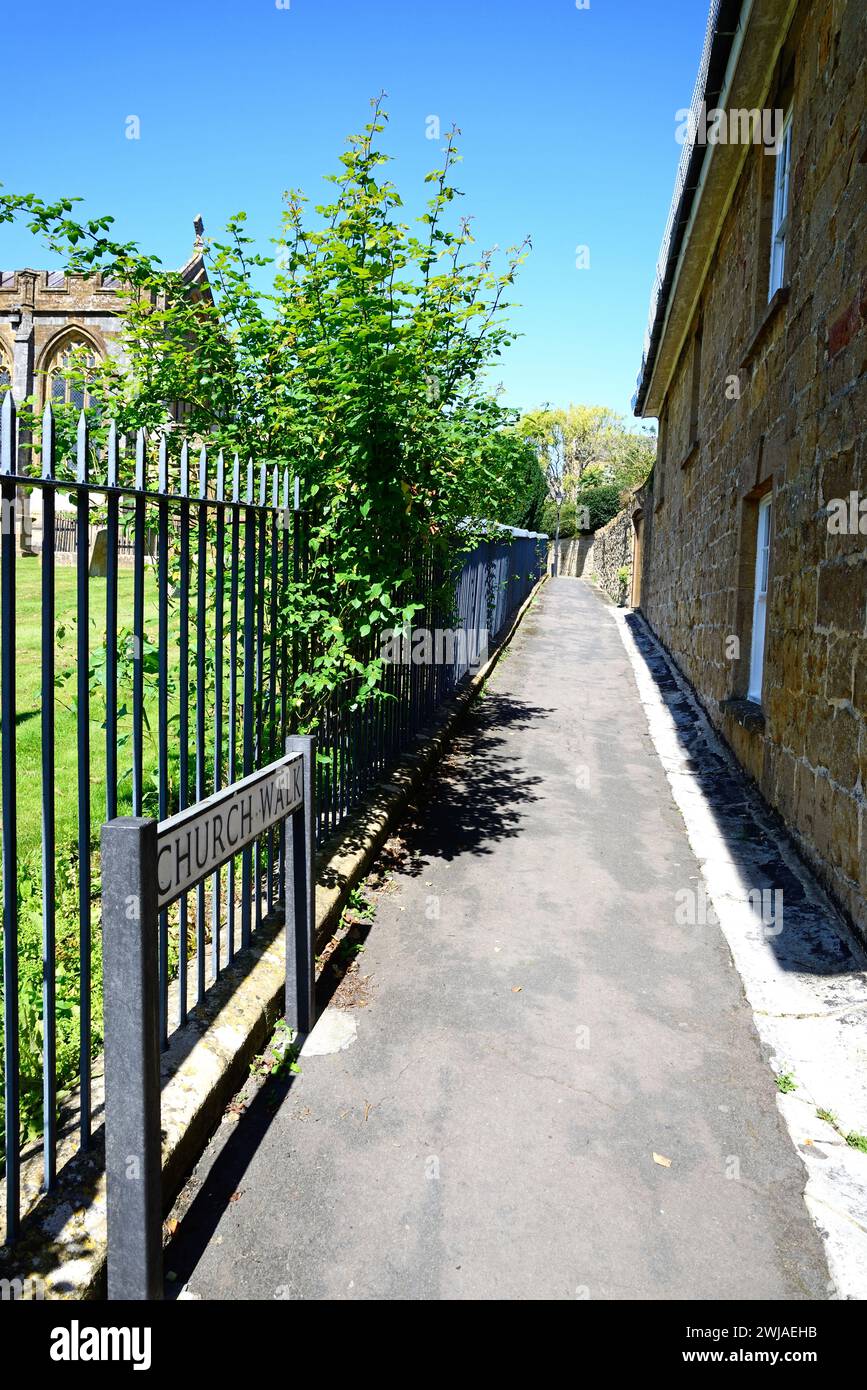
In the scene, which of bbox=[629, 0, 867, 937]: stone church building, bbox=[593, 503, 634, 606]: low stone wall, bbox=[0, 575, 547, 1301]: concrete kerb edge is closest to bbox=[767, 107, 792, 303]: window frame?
bbox=[629, 0, 867, 937]: stone church building

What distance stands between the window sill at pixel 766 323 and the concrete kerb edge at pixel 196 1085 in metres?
4.27

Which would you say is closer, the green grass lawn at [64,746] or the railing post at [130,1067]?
the railing post at [130,1067]

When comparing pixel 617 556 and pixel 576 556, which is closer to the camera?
pixel 617 556

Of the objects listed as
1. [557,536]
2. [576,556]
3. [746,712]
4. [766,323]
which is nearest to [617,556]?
[557,536]

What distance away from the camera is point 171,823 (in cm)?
244

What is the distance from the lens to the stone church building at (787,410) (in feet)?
14.1

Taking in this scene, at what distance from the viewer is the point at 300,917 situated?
3.40 meters

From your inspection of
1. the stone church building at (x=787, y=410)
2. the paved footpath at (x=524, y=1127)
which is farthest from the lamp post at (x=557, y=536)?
the paved footpath at (x=524, y=1127)

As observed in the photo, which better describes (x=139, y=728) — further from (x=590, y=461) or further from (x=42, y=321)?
(x=590, y=461)

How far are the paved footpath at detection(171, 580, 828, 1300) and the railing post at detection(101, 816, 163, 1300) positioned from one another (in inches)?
10.2

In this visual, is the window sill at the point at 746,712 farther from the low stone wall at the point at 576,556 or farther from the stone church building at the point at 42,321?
the low stone wall at the point at 576,556

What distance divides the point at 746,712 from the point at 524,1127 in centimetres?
438

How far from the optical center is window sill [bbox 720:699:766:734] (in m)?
6.19
